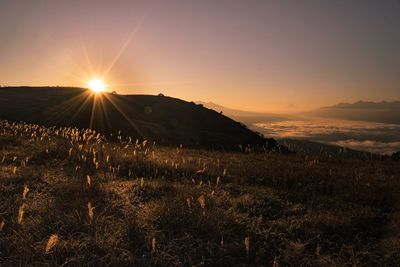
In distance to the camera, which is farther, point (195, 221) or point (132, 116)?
point (132, 116)

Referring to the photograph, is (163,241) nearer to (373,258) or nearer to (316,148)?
(373,258)

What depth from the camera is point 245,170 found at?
10.3m

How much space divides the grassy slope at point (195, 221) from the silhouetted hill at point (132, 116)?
611 inches

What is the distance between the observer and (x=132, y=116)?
1758 inches

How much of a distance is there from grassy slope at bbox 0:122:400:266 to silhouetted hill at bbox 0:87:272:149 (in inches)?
611

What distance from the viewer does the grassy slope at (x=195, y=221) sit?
15.5ft

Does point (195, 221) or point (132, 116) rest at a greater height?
point (132, 116)

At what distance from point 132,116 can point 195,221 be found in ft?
131

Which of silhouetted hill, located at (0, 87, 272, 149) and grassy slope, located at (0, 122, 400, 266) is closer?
grassy slope, located at (0, 122, 400, 266)

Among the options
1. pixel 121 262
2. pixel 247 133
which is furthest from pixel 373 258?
pixel 247 133

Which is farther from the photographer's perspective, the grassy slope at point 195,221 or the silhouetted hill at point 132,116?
the silhouetted hill at point 132,116

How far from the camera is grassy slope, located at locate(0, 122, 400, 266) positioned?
4.74 metres

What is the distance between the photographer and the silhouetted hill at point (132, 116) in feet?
112

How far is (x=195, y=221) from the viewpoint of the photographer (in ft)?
18.7
